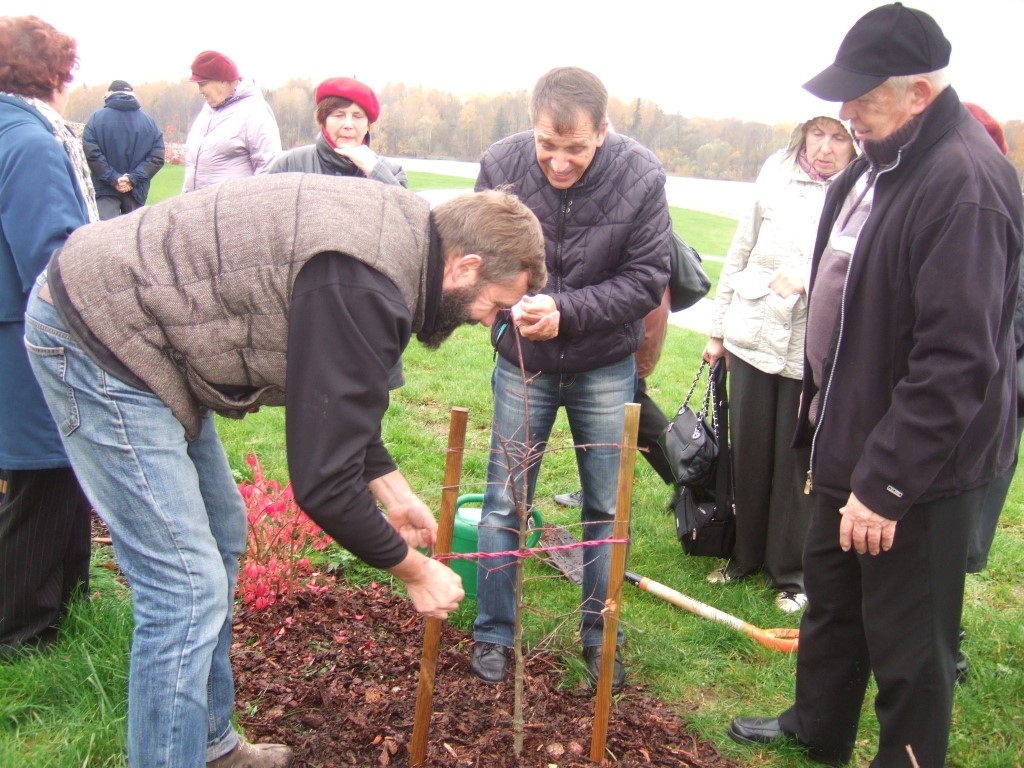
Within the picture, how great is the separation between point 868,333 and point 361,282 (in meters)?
1.30

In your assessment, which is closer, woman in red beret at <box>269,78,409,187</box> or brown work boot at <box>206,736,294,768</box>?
brown work boot at <box>206,736,294,768</box>

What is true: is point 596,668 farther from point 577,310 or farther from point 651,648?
point 577,310

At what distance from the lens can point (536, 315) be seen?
278cm

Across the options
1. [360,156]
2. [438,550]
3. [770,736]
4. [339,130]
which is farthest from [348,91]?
[770,736]

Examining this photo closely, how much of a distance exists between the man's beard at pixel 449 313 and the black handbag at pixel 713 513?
2120 mm

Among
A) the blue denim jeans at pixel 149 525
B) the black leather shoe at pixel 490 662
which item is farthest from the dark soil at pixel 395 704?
the blue denim jeans at pixel 149 525

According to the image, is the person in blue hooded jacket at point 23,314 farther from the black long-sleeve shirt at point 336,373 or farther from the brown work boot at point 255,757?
the black long-sleeve shirt at point 336,373

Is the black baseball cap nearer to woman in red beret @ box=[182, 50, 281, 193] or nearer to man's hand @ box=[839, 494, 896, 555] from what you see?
man's hand @ box=[839, 494, 896, 555]

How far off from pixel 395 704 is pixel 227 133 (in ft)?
14.1

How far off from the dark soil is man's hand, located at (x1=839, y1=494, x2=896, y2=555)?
931 millimetres

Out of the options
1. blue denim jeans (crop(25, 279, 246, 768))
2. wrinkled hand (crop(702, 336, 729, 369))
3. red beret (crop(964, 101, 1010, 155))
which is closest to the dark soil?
blue denim jeans (crop(25, 279, 246, 768))

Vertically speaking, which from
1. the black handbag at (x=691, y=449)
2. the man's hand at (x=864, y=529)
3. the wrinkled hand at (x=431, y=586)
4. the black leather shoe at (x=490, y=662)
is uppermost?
the man's hand at (x=864, y=529)

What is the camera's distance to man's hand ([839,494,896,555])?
7.34 feet

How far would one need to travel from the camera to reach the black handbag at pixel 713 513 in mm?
3967
